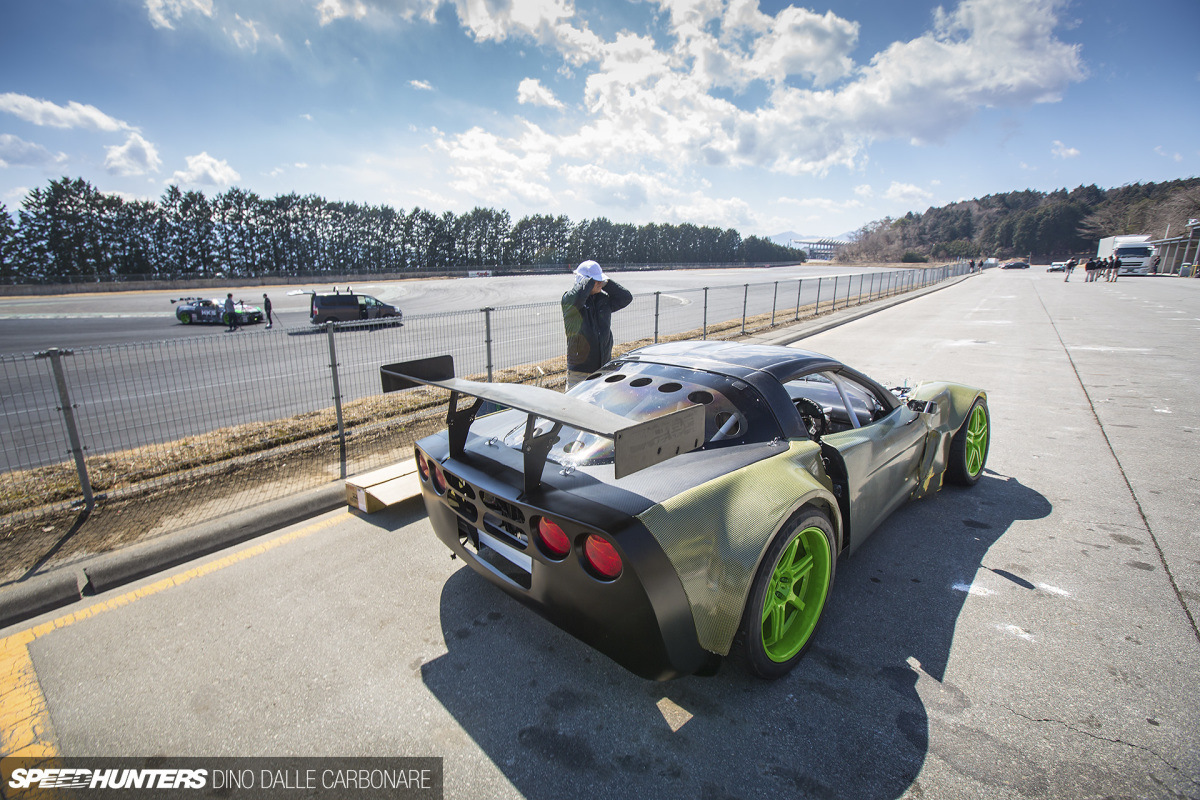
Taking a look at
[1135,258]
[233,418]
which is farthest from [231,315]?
[1135,258]

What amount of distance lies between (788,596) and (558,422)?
133 cm

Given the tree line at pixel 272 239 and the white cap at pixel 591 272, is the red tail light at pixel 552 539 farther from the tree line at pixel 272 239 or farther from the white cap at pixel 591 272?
the tree line at pixel 272 239

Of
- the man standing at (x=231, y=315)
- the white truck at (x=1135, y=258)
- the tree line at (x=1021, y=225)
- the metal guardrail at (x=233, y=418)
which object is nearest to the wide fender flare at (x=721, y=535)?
the metal guardrail at (x=233, y=418)

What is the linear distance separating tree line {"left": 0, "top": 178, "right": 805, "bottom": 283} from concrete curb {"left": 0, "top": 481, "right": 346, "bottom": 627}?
213 ft

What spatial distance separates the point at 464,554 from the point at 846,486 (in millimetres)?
1871

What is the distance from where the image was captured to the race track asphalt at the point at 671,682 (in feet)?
6.18

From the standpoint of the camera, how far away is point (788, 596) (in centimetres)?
237

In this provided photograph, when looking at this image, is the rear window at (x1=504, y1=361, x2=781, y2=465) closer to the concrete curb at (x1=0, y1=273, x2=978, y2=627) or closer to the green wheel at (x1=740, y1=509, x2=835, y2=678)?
the green wheel at (x1=740, y1=509, x2=835, y2=678)

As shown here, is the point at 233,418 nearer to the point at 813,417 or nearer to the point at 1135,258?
the point at 813,417

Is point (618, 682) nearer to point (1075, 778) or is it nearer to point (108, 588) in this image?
point (1075, 778)

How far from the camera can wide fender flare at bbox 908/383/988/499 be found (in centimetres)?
365

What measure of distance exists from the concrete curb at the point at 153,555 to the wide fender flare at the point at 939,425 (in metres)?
4.15

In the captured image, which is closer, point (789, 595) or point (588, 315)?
point (789, 595)

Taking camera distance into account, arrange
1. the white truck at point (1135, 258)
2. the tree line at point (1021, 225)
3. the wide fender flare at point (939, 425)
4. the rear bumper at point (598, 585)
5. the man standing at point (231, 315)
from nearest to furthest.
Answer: the rear bumper at point (598, 585), the wide fender flare at point (939, 425), the man standing at point (231, 315), the white truck at point (1135, 258), the tree line at point (1021, 225)
